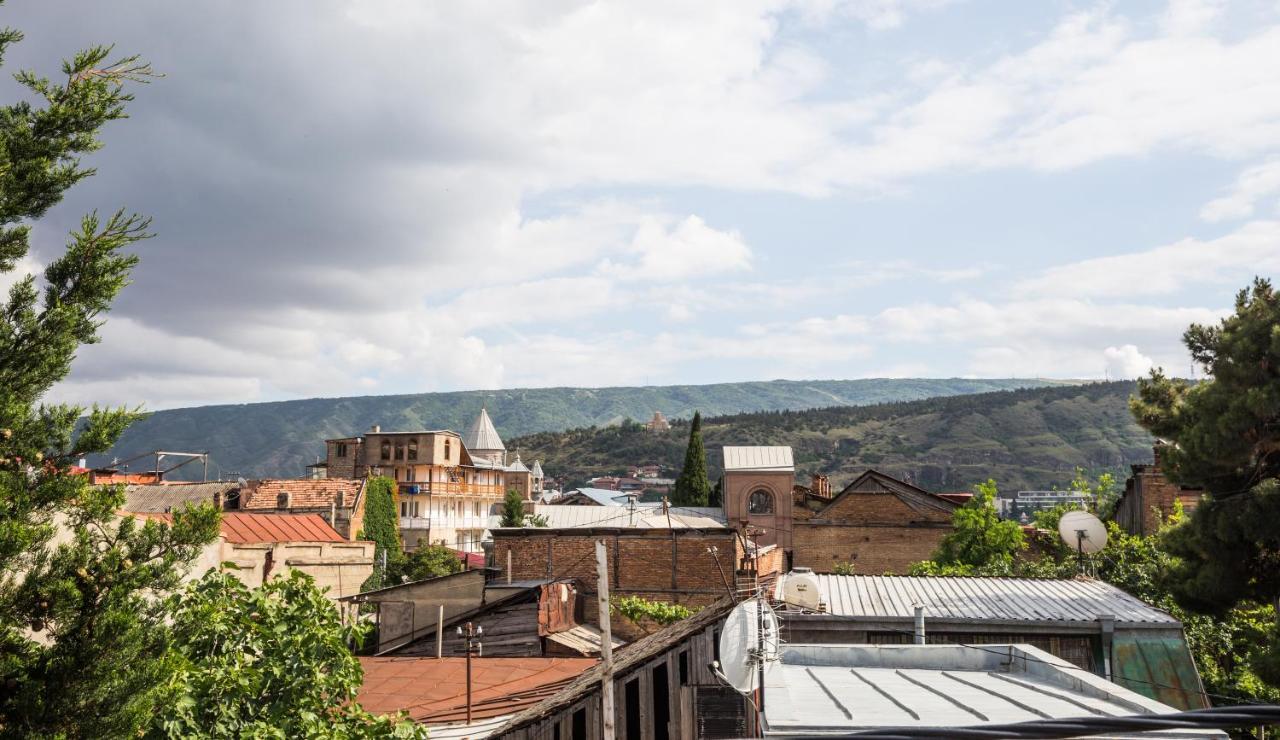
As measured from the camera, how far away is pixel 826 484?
6178 centimetres

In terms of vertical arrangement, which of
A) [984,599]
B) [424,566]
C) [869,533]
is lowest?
[424,566]

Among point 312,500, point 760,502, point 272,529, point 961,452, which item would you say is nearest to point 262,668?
point 272,529

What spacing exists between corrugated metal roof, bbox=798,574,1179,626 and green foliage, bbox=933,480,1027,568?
13.4 metres

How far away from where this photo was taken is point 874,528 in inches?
1802

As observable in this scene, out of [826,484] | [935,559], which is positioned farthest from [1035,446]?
[935,559]

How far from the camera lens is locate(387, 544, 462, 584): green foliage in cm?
5019

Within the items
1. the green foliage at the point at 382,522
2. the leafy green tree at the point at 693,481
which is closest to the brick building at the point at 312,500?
the green foliage at the point at 382,522

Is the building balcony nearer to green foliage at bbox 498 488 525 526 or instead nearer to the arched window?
green foliage at bbox 498 488 525 526

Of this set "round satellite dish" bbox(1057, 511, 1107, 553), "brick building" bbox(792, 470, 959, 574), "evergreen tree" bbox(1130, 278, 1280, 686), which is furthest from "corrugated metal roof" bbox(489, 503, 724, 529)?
"evergreen tree" bbox(1130, 278, 1280, 686)

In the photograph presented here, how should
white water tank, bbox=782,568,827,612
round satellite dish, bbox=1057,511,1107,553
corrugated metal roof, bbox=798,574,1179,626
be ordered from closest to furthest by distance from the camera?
white water tank, bbox=782,568,827,612
corrugated metal roof, bbox=798,574,1179,626
round satellite dish, bbox=1057,511,1107,553

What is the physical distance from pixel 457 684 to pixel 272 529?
65.5 feet

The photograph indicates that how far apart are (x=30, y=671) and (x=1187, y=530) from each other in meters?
18.6

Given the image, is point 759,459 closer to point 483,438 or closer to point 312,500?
point 312,500

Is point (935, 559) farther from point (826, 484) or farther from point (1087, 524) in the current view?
point (826, 484)
